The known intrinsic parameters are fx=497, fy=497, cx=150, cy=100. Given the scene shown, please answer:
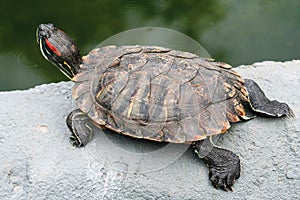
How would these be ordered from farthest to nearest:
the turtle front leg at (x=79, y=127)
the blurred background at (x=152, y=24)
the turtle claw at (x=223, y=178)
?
1. the blurred background at (x=152, y=24)
2. the turtle front leg at (x=79, y=127)
3. the turtle claw at (x=223, y=178)

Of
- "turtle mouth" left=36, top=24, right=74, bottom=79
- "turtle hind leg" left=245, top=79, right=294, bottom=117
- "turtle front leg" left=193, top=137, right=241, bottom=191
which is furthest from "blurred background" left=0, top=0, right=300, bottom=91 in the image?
"turtle front leg" left=193, top=137, right=241, bottom=191

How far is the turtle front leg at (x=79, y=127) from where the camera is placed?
2365mm

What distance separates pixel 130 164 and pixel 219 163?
0.41 m

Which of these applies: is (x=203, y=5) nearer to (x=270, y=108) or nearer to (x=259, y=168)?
(x=270, y=108)

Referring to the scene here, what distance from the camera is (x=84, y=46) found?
12.8ft

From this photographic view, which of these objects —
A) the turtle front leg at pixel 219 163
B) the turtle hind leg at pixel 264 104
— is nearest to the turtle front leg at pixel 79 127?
the turtle front leg at pixel 219 163

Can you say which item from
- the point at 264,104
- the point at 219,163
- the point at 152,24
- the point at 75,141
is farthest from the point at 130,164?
the point at 152,24

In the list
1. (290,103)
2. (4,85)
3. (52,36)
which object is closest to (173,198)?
(290,103)

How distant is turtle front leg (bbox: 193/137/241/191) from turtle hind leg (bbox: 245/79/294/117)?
31 cm

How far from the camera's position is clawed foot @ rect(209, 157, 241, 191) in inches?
88.0

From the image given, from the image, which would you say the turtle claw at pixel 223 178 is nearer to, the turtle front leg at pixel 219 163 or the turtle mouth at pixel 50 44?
the turtle front leg at pixel 219 163

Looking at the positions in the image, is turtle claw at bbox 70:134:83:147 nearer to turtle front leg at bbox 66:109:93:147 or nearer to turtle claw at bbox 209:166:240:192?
turtle front leg at bbox 66:109:93:147

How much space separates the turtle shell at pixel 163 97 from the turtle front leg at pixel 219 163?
0.27 ft

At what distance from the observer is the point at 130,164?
2312mm
